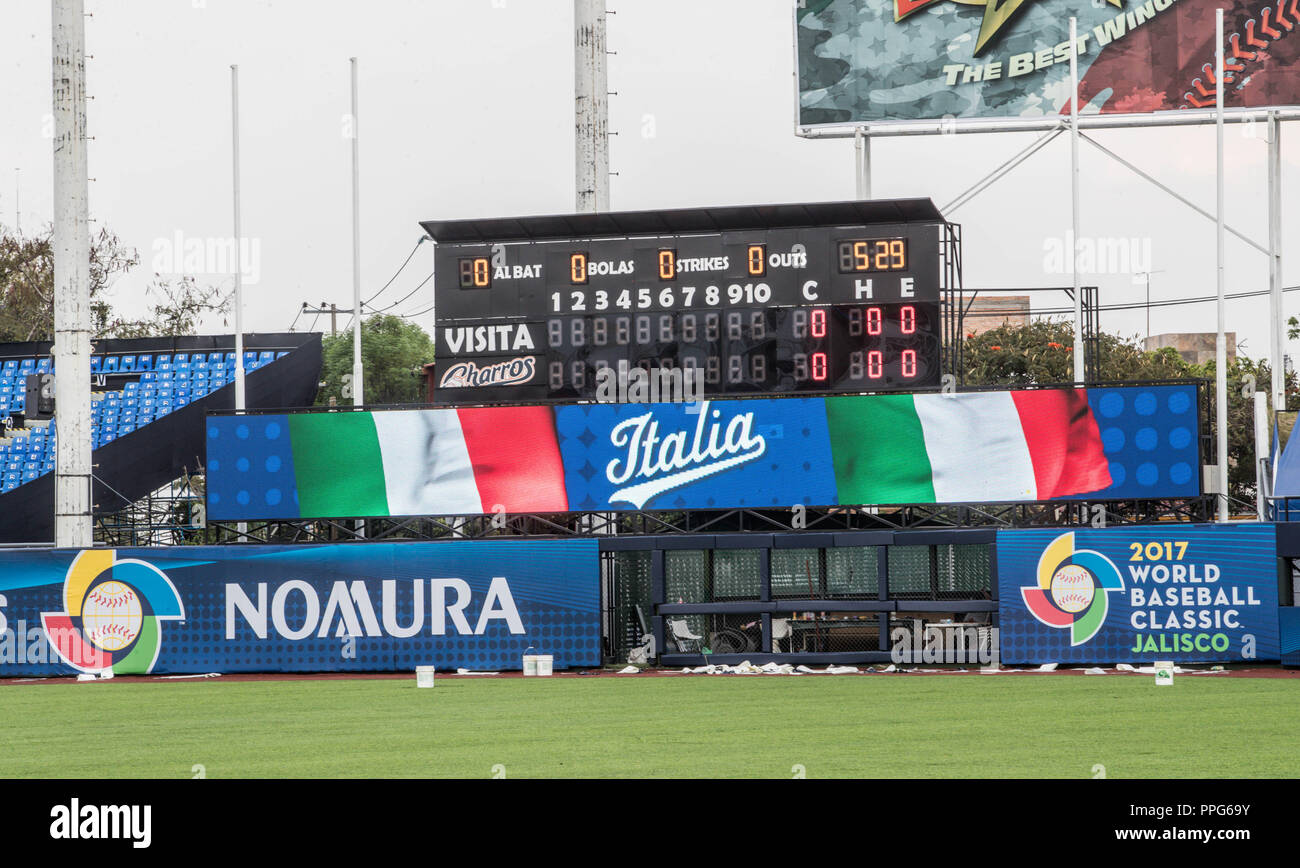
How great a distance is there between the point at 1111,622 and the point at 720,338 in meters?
7.15

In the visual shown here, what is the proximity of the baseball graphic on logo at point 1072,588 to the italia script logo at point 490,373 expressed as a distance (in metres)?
8.51

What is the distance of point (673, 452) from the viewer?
24.5 m

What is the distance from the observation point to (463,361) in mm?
24547

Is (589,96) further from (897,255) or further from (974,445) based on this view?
(974,445)

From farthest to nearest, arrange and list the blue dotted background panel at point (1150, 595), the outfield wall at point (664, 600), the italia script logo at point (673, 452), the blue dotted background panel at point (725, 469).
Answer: the italia script logo at point (673, 452) < the blue dotted background panel at point (725, 469) < the outfield wall at point (664, 600) < the blue dotted background panel at point (1150, 595)

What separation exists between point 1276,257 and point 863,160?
8.42 m

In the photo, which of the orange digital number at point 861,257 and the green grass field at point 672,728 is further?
the orange digital number at point 861,257

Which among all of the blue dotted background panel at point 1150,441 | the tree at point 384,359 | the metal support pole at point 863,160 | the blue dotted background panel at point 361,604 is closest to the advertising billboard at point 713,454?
the blue dotted background panel at point 1150,441

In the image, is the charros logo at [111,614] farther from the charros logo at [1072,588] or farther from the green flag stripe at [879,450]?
the charros logo at [1072,588]

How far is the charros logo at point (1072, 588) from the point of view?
2323 cm

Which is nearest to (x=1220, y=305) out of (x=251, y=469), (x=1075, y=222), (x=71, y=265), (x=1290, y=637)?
(x=1075, y=222)

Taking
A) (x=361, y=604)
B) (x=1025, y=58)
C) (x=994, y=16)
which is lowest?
(x=361, y=604)

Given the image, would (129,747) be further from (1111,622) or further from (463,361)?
(1111,622)

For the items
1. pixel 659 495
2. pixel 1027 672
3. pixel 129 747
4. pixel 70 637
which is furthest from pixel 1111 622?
pixel 70 637
